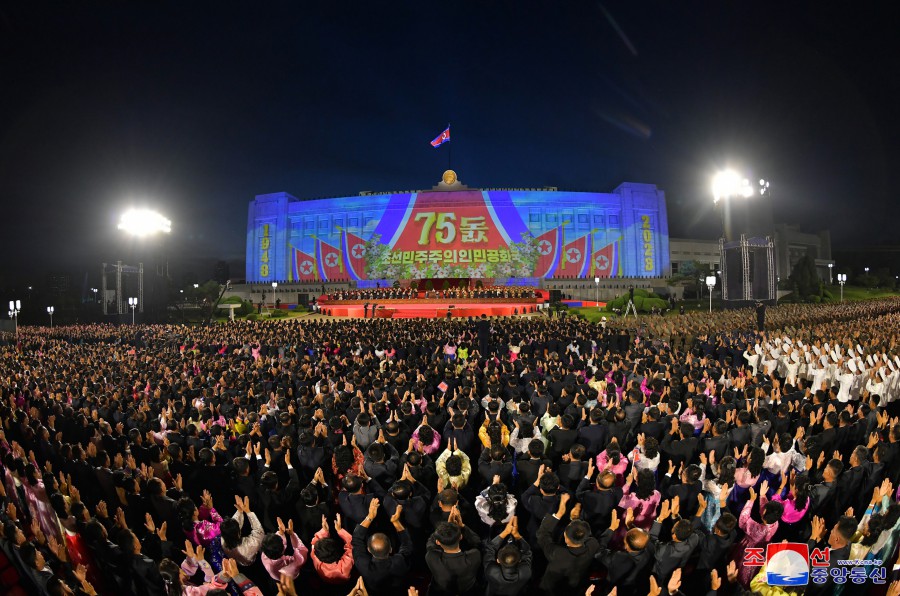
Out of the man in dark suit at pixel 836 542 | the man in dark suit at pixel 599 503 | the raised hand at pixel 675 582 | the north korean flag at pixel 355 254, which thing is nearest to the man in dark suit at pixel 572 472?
the man in dark suit at pixel 599 503

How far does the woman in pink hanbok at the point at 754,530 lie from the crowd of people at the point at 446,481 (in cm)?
2

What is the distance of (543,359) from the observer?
40.9ft

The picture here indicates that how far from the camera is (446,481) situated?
5.32m

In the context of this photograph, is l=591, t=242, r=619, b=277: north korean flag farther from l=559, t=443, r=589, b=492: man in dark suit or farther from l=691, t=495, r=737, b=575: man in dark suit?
l=691, t=495, r=737, b=575: man in dark suit

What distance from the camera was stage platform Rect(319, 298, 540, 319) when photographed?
31797 mm

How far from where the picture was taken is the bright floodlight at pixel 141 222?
27594 mm

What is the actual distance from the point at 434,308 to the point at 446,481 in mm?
27854

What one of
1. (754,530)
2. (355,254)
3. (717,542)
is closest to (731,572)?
(717,542)

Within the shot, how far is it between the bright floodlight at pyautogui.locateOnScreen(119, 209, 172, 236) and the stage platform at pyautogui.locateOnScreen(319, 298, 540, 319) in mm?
11935

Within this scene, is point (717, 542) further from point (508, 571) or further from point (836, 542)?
point (508, 571)

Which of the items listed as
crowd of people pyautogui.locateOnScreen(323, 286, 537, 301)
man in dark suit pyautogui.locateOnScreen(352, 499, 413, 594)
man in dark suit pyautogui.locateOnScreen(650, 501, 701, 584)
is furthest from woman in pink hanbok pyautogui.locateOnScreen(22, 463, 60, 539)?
crowd of people pyautogui.locateOnScreen(323, 286, 537, 301)

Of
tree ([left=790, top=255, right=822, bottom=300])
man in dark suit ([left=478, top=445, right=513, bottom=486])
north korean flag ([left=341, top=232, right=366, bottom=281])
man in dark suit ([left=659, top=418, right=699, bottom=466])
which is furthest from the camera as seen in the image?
north korean flag ([left=341, top=232, right=366, bottom=281])

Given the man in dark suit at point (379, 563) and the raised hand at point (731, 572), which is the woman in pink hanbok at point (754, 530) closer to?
the raised hand at point (731, 572)

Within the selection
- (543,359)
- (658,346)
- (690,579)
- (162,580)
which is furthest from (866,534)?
(658,346)
